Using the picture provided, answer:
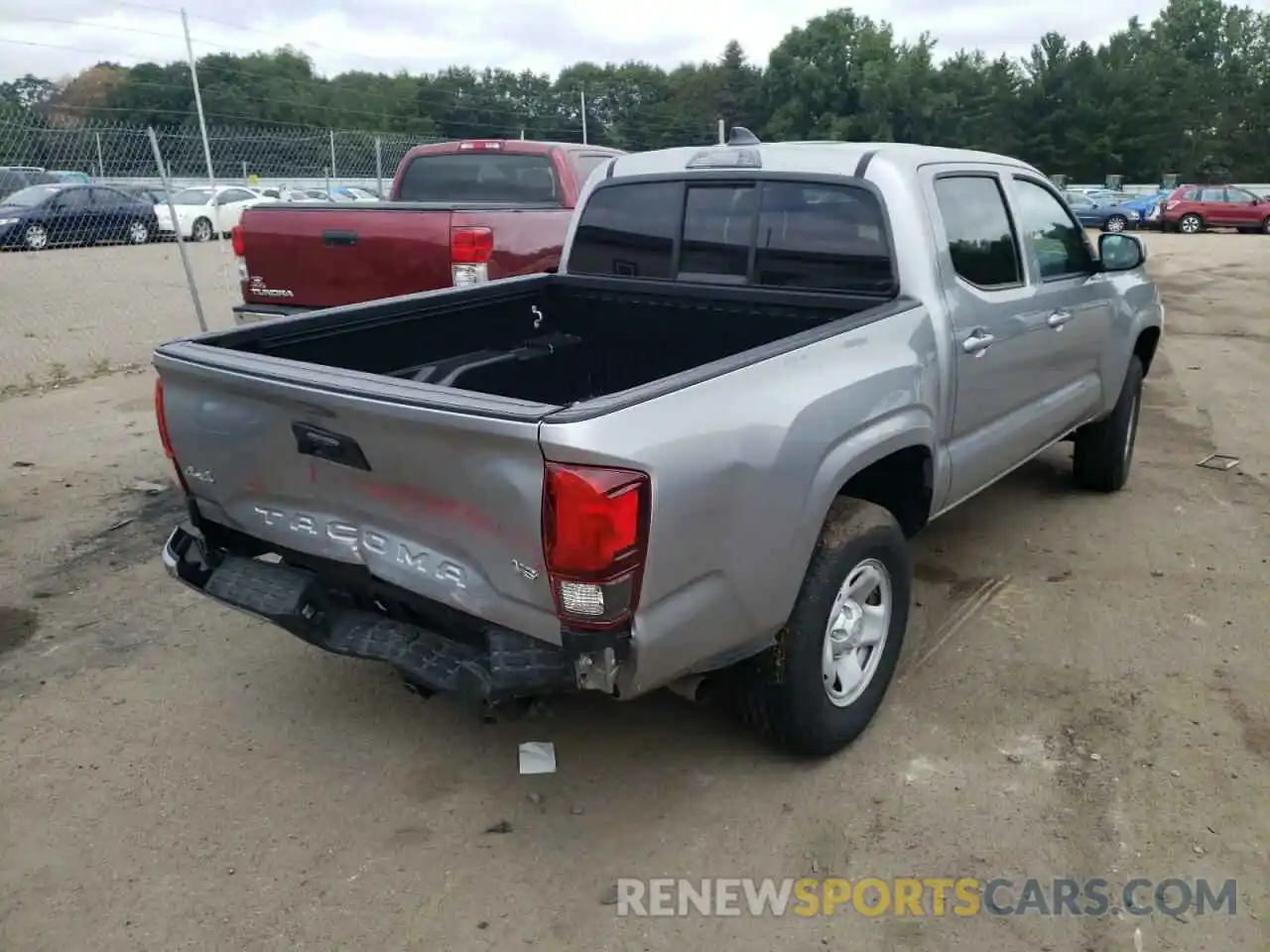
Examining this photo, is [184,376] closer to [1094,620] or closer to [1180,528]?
[1094,620]

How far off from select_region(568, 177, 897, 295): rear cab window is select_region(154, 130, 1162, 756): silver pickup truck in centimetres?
1

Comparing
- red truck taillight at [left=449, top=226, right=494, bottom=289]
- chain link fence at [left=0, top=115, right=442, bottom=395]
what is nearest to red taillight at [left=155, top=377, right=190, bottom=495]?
red truck taillight at [left=449, top=226, right=494, bottom=289]

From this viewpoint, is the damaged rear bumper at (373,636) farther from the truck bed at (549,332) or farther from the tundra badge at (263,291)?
the tundra badge at (263,291)

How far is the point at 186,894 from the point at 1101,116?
7249cm

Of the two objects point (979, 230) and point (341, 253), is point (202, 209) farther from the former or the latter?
point (979, 230)

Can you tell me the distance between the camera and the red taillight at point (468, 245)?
6.26 metres

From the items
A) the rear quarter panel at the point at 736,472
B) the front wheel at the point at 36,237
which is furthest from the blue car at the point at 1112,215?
the rear quarter panel at the point at 736,472

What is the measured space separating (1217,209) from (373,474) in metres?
33.2

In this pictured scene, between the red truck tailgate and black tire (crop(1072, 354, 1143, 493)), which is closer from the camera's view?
black tire (crop(1072, 354, 1143, 493))

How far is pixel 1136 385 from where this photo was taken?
573cm

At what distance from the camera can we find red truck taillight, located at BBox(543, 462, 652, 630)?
233cm

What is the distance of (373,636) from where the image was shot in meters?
2.93

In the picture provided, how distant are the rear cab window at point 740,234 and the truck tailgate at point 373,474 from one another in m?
1.82

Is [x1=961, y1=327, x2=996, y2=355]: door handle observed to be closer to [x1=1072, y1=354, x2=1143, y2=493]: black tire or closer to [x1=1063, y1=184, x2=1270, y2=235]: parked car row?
[x1=1072, y1=354, x2=1143, y2=493]: black tire
